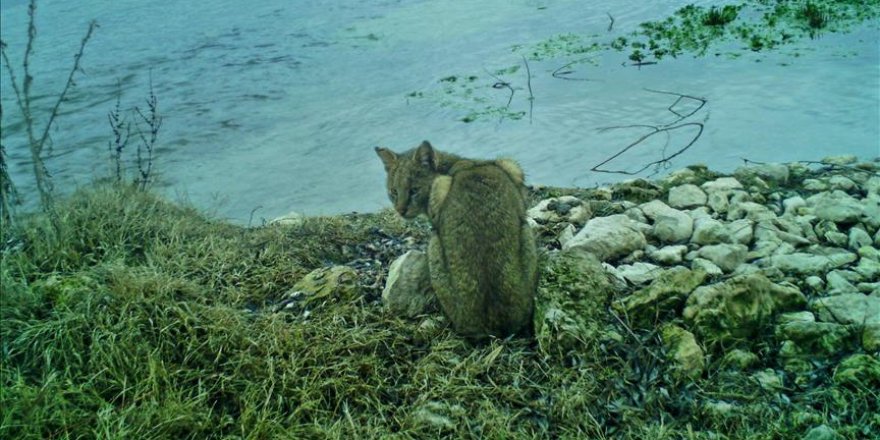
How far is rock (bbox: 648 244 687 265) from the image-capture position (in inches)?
200

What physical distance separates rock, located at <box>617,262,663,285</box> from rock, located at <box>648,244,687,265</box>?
156 mm

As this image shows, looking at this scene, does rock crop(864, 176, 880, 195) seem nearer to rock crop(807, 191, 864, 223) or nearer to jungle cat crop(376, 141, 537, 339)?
rock crop(807, 191, 864, 223)

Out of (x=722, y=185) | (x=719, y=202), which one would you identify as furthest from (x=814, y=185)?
(x=719, y=202)

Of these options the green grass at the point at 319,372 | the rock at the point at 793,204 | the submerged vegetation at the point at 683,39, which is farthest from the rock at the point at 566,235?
the submerged vegetation at the point at 683,39

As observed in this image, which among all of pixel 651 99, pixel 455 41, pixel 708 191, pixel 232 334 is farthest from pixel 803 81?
pixel 232 334

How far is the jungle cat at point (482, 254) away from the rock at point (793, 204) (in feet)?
9.02

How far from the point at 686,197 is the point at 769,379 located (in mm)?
2675

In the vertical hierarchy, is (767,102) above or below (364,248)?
above

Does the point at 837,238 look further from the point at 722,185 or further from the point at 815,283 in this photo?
the point at 722,185

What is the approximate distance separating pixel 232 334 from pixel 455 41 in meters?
8.20

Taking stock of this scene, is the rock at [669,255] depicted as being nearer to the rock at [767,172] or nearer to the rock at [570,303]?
the rock at [570,303]

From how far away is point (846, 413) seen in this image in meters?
3.56

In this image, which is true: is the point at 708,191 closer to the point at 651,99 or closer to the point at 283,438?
the point at 651,99

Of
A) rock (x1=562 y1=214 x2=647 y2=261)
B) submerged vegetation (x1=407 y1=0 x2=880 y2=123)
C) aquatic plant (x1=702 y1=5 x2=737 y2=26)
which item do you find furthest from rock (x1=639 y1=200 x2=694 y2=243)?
aquatic plant (x1=702 y1=5 x2=737 y2=26)
